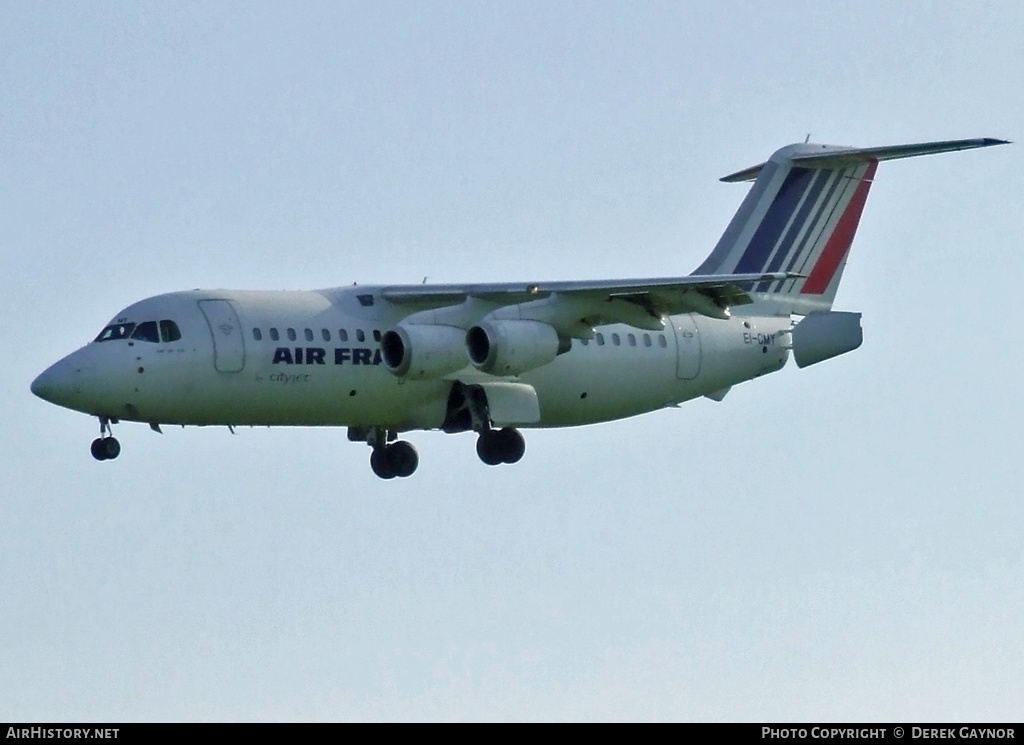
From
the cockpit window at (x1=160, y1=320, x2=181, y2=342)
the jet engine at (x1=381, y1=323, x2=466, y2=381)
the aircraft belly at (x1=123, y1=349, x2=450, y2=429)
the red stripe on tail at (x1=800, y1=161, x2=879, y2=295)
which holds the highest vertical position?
the red stripe on tail at (x1=800, y1=161, x2=879, y2=295)

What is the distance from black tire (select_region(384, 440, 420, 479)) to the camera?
25.8 meters

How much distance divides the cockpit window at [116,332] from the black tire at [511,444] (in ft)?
14.3

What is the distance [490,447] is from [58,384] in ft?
16.3

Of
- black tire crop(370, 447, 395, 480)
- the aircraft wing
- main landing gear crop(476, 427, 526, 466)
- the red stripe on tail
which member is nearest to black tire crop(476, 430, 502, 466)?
main landing gear crop(476, 427, 526, 466)

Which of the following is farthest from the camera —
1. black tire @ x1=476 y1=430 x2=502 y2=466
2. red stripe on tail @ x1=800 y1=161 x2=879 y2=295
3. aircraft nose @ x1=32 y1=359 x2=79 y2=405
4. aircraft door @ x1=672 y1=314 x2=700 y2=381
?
red stripe on tail @ x1=800 y1=161 x2=879 y2=295

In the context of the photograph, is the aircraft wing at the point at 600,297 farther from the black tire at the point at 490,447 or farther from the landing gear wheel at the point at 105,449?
the landing gear wheel at the point at 105,449

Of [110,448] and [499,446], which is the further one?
[499,446]

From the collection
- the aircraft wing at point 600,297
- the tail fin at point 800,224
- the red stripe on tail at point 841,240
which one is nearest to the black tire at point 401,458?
the aircraft wing at point 600,297

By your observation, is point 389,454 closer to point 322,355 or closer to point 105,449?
point 322,355

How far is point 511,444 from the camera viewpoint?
82.2ft

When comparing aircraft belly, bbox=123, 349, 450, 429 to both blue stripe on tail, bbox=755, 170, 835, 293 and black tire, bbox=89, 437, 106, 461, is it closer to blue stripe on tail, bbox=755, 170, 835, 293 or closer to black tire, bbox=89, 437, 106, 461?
black tire, bbox=89, 437, 106, 461

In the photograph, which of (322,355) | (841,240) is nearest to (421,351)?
(322,355)

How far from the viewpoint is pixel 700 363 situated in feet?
86.2

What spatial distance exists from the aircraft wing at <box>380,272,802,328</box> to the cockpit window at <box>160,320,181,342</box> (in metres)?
2.47
